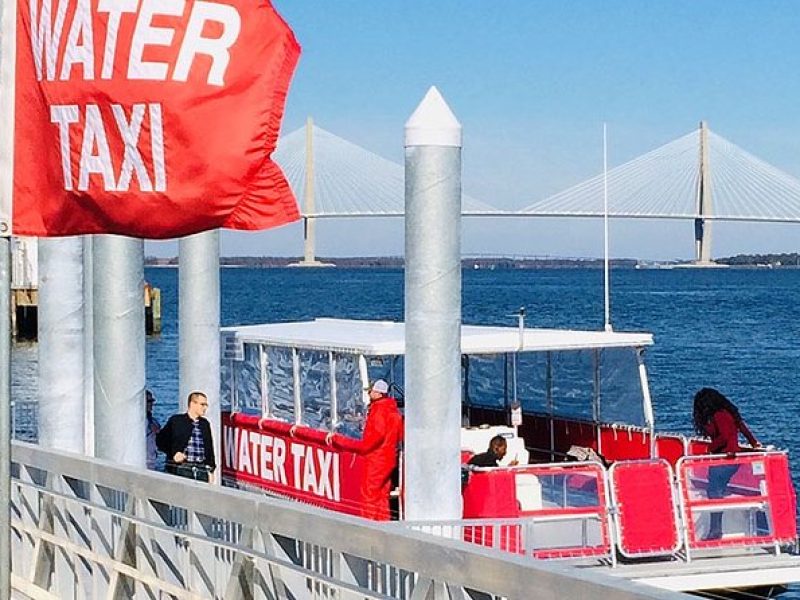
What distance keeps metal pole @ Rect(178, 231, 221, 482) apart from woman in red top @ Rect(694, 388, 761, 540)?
13.6ft

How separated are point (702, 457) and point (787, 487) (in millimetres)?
772

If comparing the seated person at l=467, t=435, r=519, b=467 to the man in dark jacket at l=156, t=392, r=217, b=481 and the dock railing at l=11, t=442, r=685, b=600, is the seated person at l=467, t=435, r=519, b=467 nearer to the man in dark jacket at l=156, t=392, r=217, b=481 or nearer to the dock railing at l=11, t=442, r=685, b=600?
the man in dark jacket at l=156, t=392, r=217, b=481

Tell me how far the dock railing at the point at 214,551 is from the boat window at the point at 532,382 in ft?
22.7

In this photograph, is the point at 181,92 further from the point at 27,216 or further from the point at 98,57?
the point at 27,216

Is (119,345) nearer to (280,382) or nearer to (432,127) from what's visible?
(432,127)

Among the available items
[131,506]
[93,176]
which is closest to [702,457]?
[131,506]

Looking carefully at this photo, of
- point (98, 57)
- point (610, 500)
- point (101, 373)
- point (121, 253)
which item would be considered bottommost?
point (610, 500)

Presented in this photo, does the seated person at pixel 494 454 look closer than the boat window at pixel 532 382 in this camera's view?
Yes

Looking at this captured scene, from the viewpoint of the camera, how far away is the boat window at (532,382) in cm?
1644

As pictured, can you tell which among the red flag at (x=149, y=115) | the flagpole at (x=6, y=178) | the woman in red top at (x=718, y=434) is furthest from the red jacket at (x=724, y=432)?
the flagpole at (x=6, y=178)

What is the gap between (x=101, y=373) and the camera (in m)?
10.8

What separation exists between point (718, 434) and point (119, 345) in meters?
5.11

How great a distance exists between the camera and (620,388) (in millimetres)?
15547

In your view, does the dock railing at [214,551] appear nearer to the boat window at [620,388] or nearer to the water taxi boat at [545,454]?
the water taxi boat at [545,454]
